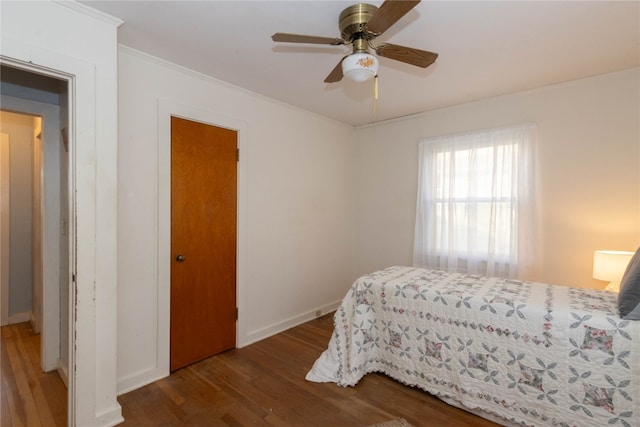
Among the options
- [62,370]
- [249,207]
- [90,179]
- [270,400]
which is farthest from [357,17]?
[62,370]

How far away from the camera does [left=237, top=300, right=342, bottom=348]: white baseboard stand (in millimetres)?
2965

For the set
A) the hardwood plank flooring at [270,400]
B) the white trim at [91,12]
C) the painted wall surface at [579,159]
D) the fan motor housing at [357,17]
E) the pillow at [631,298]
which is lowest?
the hardwood plank flooring at [270,400]

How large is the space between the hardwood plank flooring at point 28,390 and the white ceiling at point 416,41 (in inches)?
100.0

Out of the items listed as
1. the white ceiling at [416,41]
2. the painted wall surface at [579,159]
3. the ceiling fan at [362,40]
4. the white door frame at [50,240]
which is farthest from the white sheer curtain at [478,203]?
the white door frame at [50,240]

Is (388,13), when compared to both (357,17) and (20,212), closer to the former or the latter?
(357,17)

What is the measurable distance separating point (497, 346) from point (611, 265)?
4.31ft

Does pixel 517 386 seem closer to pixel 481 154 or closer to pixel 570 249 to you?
pixel 570 249

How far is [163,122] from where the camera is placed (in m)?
2.34

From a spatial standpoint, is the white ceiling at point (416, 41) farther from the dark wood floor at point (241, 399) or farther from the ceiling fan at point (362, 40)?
the dark wood floor at point (241, 399)

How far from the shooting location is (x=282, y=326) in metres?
3.30

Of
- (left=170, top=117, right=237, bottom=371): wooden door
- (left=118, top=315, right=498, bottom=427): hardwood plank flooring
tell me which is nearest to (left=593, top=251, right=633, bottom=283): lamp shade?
(left=118, top=315, right=498, bottom=427): hardwood plank flooring

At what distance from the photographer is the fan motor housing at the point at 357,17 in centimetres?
164

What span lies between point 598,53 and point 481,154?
1.17 m

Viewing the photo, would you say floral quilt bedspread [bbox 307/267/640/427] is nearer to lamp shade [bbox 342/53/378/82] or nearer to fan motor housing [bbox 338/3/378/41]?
lamp shade [bbox 342/53/378/82]
